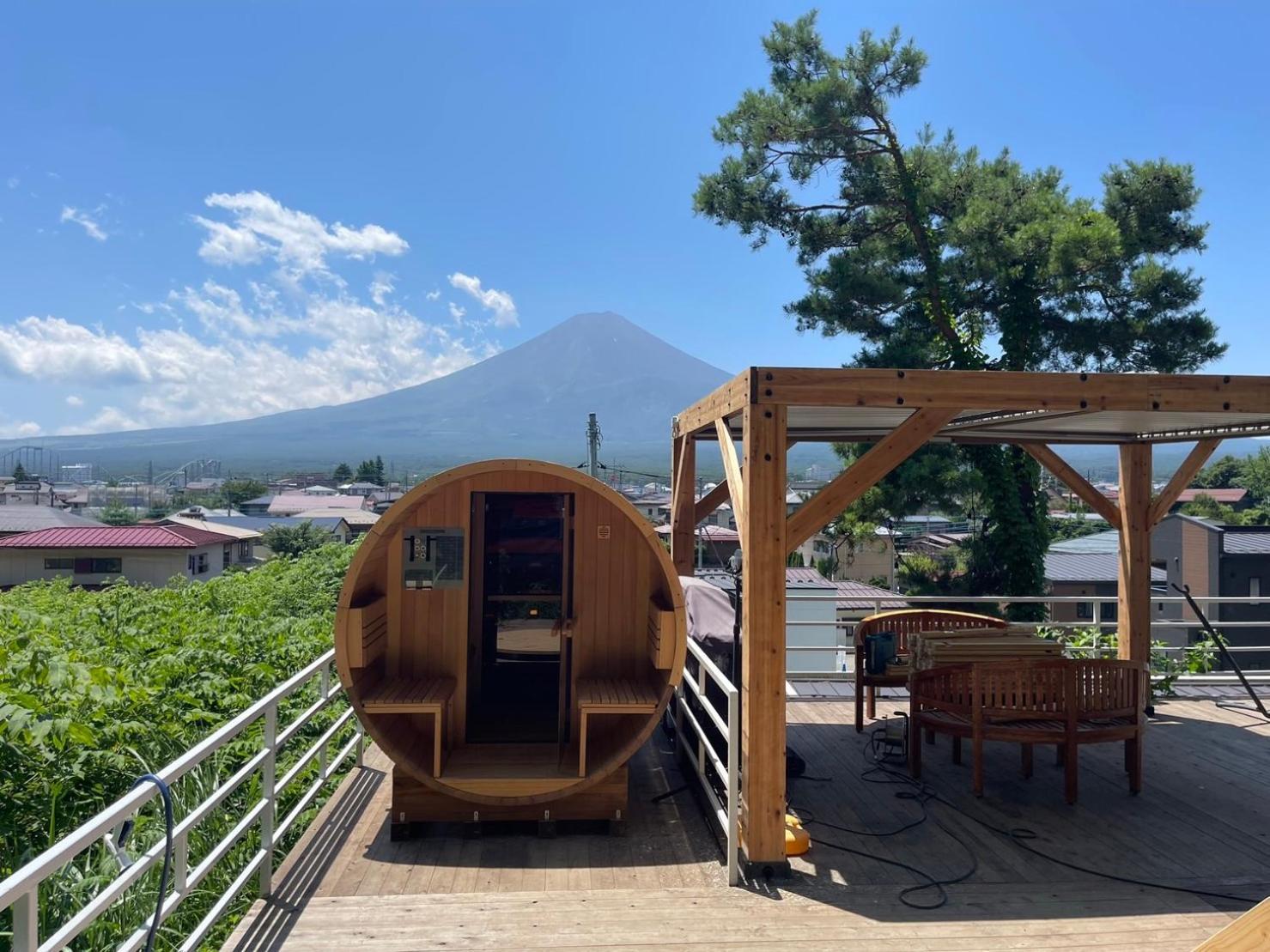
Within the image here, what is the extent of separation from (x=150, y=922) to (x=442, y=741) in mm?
2739

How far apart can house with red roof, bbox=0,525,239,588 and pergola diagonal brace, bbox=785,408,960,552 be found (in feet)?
133

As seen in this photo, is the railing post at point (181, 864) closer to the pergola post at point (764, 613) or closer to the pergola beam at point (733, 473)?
the pergola post at point (764, 613)

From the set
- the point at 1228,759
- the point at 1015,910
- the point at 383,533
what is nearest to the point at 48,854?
the point at 383,533

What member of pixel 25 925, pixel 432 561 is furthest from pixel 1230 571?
pixel 25 925

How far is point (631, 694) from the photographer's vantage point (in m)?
5.37

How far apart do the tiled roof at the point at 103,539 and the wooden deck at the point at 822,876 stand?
41.2m

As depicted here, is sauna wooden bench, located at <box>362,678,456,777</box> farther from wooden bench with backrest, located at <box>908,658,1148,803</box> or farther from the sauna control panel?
wooden bench with backrest, located at <box>908,658,1148,803</box>

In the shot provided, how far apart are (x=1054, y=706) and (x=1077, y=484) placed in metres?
2.74

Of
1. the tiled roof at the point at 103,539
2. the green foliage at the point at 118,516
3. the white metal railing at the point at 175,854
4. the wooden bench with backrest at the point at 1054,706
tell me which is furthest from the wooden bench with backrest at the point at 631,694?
the green foliage at the point at 118,516

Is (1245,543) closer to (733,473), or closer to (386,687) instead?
(733,473)

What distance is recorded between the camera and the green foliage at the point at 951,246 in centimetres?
1625

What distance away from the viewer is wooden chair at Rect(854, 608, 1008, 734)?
7.32 meters

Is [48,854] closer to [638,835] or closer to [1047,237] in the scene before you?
[638,835]

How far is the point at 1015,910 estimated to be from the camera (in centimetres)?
418
